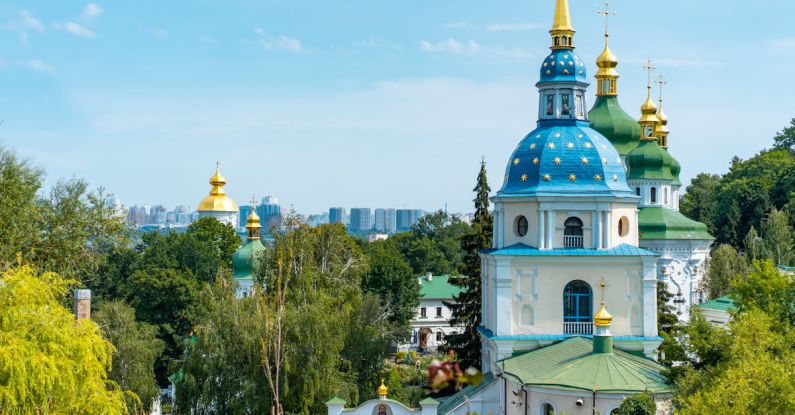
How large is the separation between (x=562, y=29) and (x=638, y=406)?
14.8 m

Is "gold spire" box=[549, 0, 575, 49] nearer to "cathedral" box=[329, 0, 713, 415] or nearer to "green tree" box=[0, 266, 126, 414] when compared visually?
"cathedral" box=[329, 0, 713, 415]

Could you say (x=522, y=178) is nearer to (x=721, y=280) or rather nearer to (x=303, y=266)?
(x=303, y=266)

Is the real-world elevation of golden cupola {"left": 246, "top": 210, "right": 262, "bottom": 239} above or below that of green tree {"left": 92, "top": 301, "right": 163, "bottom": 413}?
above

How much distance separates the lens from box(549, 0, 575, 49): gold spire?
3406cm

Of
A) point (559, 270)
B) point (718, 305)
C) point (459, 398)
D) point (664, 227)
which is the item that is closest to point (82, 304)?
point (459, 398)

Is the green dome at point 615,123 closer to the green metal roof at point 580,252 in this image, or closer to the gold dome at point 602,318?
the green metal roof at point 580,252

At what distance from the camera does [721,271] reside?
→ 180 ft

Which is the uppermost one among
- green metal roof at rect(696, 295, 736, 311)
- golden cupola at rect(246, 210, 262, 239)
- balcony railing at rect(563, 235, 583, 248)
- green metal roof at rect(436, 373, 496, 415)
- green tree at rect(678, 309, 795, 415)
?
golden cupola at rect(246, 210, 262, 239)

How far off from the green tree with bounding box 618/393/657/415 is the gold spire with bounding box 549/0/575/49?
1381 cm

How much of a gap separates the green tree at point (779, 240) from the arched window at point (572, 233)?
32502 mm

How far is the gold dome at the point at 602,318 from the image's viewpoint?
28328 mm

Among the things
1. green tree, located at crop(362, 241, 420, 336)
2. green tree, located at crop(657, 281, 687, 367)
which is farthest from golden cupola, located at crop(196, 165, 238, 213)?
green tree, located at crop(657, 281, 687, 367)

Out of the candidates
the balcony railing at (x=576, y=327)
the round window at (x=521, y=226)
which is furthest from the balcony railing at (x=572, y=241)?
the balcony railing at (x=576, y=327)

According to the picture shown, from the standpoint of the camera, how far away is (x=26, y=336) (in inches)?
785
